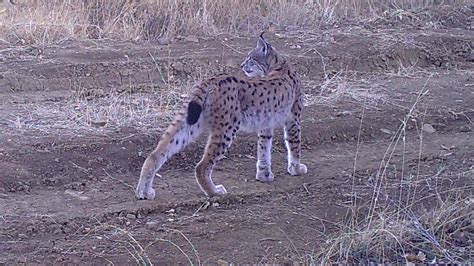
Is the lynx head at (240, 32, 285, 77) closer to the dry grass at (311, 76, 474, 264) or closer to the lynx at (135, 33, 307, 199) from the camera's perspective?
the lynx at (135, 33, 307, 199)

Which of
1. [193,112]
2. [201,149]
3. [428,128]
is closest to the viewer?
[193,112]

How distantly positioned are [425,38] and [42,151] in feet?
20.9

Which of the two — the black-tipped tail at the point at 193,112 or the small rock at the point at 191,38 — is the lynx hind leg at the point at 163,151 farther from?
the small rock at the point at 191,38

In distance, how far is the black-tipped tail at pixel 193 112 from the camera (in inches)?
241

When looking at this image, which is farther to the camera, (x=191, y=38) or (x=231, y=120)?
(x=191, y=38)

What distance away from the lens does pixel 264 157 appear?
6867mm

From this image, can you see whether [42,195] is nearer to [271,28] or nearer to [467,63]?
[271,28]

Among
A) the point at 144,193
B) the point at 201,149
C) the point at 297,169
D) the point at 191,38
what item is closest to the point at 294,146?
the point at 297,169

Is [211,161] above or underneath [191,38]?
above

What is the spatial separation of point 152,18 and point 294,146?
14.9 ft

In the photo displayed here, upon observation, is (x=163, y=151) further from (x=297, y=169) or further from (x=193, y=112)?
(x=297, y=169)

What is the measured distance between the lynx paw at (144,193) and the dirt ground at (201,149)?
0.07 metres

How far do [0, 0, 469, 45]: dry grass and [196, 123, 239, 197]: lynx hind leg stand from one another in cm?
446

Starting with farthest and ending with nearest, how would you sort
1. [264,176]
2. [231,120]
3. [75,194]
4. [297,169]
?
[297,169]
[264,176]
[231,120]
[75,194]
